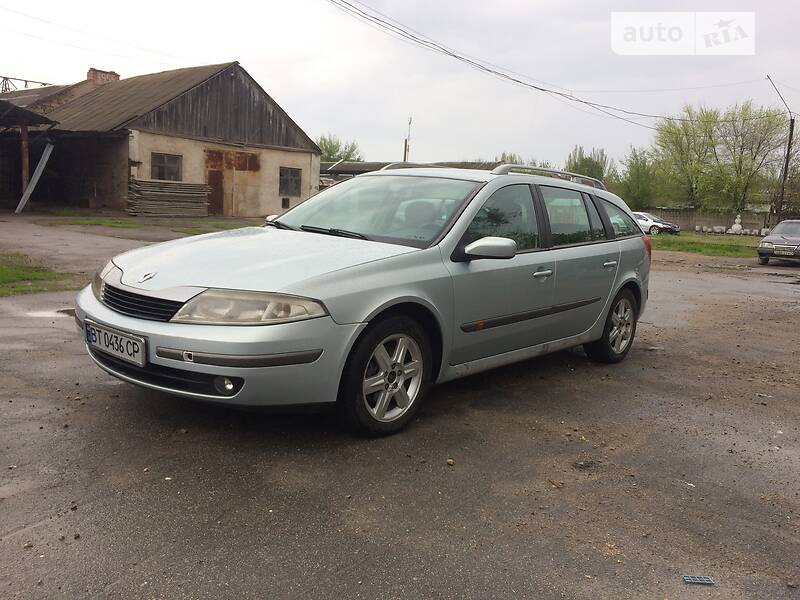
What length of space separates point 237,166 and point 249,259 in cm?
2920

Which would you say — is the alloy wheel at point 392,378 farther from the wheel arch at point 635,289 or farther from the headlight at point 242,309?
the wheel arch at point 635,289

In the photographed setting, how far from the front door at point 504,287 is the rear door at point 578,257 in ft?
0.58

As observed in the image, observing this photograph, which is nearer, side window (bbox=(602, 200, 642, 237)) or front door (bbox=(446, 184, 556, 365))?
front door (bbox=(446, 184, 556, 365))

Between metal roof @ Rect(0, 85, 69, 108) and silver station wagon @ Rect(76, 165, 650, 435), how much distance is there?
3425 cm

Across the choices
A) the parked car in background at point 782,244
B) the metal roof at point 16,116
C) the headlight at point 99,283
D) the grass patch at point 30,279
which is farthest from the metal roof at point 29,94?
the headlight at point 99,283

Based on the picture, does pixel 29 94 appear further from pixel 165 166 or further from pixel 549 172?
pixel 549 172

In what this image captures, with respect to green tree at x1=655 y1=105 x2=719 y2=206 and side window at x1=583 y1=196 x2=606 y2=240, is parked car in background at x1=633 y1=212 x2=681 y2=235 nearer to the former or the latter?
green tree at x1=655 y1=105 x2=719 y2=206

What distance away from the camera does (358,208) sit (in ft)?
15.9

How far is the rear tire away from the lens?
604 centimetres

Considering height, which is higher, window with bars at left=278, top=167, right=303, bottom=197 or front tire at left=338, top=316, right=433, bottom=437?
window with bars at left=278, top=167, right=303, bottom=197

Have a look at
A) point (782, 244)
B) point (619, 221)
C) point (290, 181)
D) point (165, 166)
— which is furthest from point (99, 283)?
point (290, 181)

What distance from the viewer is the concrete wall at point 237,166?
27.2 m

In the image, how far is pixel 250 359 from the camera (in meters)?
3.30

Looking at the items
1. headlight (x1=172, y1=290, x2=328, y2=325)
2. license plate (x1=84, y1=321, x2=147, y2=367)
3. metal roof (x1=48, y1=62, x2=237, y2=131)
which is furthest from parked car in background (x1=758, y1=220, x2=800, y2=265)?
metal roof (x1=48, y1=62, x2=237, y2=131)
